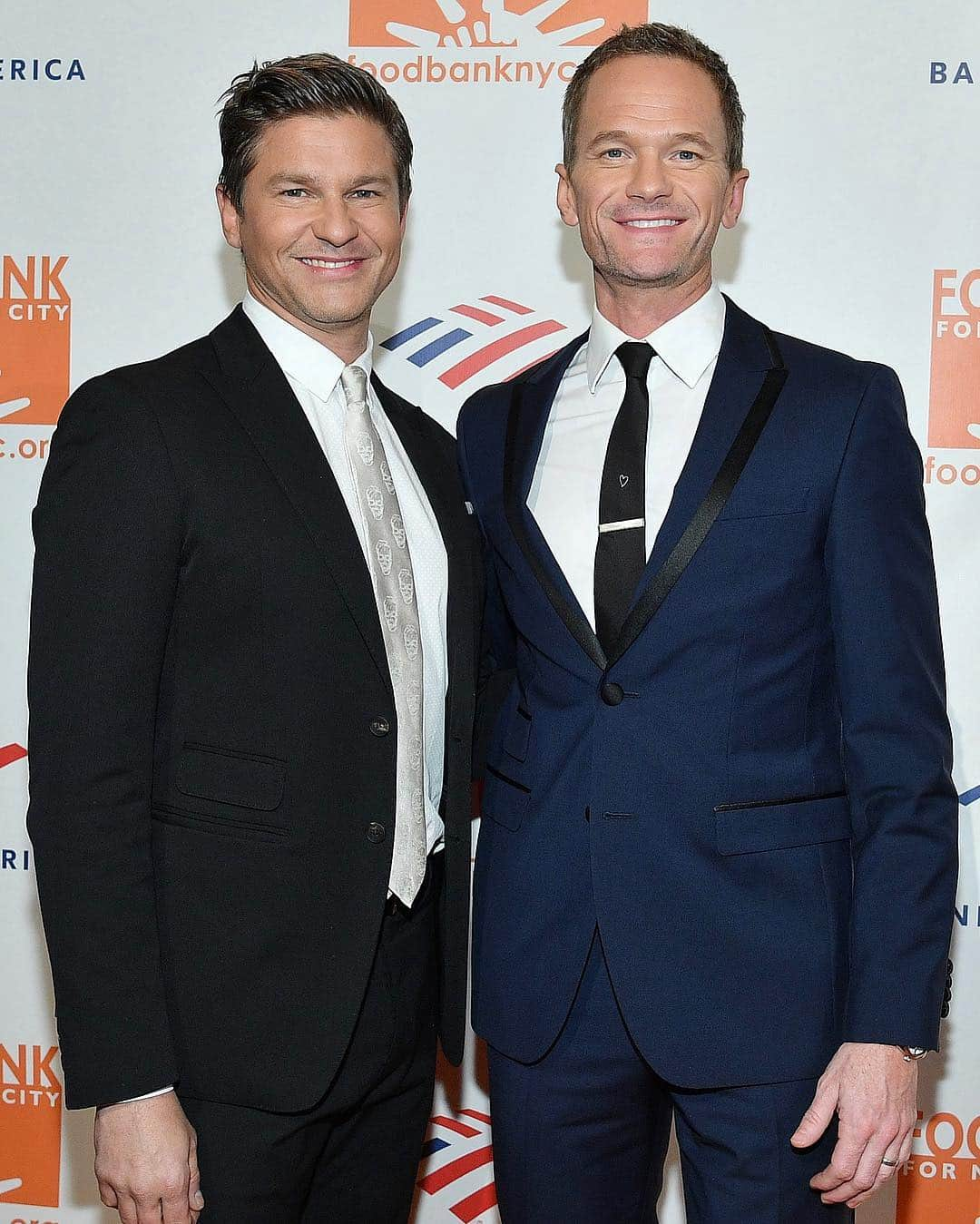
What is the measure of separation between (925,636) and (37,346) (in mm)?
1985

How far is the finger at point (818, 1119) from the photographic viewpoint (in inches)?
65.3

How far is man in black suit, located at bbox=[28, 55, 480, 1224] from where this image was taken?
158cm

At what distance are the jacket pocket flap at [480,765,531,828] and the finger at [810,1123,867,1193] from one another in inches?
23.4

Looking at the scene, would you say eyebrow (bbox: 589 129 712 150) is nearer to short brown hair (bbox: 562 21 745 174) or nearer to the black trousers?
short brown hair (bbox: 562 21 745 174)

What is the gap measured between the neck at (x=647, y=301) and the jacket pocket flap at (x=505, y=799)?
27.8 inches

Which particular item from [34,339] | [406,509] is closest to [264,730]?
[406,509]

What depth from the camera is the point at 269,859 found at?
5.52 feet

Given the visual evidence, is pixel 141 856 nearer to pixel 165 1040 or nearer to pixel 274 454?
pixel 165 1040

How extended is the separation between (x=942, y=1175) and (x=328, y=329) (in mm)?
2098

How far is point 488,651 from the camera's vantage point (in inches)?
87.3

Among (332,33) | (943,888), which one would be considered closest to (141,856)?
(943,888)

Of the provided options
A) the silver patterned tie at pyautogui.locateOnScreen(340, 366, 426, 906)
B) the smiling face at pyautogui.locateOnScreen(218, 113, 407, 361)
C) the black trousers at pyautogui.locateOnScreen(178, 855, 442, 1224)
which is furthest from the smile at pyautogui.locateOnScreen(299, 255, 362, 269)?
the black trousers at pyautogui.locateOnScreen(178, 855, 442, 1224)

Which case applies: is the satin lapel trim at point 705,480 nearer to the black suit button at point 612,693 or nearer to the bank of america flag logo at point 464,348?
the black suit button at point 612,693

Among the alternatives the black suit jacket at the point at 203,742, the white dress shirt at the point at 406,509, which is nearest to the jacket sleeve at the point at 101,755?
the black suit jacket at the point at 203,742
